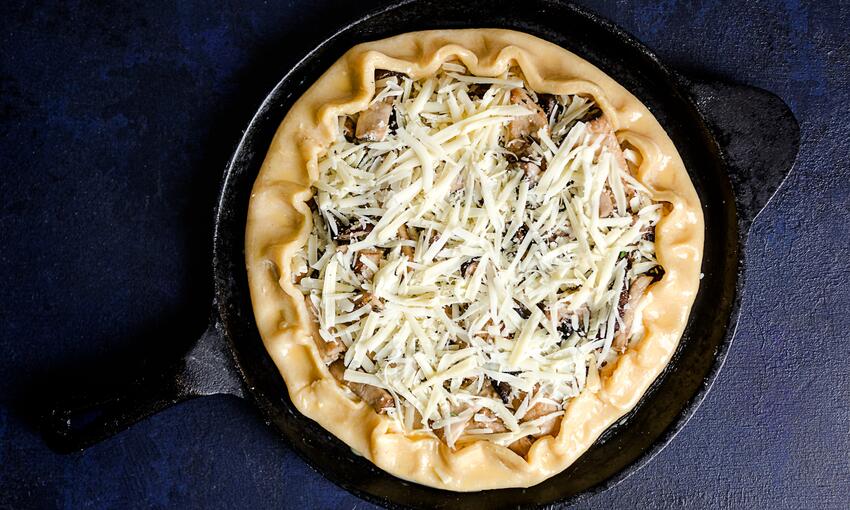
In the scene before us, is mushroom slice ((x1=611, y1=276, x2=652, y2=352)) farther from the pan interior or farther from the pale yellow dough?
the pan interior

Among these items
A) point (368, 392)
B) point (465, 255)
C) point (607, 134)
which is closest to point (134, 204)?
point (368, 392)

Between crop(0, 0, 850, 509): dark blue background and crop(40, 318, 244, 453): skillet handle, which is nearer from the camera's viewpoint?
crop(40, 318, 244, 453): skillet handle

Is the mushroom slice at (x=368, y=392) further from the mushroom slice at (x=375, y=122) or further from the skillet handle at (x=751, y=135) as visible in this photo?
the skillet handle at (x=751, y=135)

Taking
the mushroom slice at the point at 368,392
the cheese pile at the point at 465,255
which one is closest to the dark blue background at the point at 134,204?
the mushroom slice at the point at 368,392

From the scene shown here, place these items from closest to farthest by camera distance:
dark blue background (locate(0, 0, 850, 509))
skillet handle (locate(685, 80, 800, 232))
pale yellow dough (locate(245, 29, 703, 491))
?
pale yellow dough (locate(245, 29, 703, 491)), skillet handle (locate(685, 80, 800, 232)), dark blue background (locate(0, 0, 850, 509))

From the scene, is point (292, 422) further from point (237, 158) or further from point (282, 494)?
point (237, 158)

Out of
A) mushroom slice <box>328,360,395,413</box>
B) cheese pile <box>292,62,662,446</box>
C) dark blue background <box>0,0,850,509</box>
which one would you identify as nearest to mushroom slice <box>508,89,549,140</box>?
cheese pile <box>292,62,662,446</box>

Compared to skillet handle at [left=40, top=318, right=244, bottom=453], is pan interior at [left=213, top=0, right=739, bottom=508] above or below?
above
